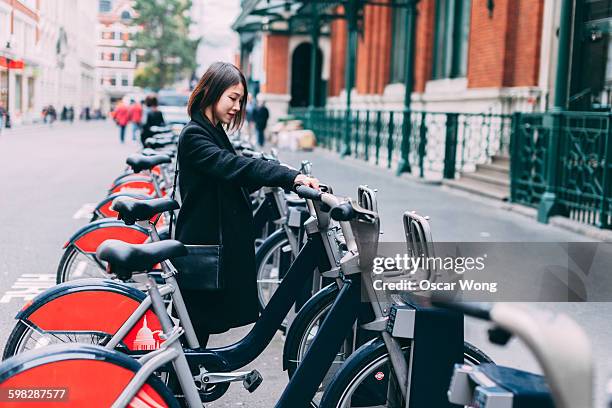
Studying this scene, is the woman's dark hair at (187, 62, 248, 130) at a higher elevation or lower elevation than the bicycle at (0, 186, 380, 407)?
higher

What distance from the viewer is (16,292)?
22.8ft

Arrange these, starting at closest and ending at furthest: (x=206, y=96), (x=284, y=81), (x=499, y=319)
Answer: (x=499, y=319)
(x=206, y=96)
(x=284, y=81)

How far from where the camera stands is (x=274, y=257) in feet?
18.8

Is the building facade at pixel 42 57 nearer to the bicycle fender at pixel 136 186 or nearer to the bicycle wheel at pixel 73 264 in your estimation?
the bicycle fender at pixel 136 186

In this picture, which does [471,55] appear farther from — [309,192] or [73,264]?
[309,192]

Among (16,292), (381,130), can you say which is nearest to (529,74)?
(381,130)

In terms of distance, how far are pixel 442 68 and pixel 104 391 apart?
61.1 ft

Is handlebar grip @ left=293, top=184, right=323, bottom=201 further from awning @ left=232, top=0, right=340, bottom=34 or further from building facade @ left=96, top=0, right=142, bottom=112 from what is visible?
building facade @ left=96, top=0, right=142, bottom=112

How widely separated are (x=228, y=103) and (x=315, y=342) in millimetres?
1219

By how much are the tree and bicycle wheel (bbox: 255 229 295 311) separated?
3933 inches

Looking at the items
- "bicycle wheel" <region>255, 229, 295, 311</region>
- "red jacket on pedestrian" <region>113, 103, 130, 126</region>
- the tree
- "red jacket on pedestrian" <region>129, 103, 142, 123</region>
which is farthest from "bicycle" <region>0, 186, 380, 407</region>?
the tree

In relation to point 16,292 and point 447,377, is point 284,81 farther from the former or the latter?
point 447,377

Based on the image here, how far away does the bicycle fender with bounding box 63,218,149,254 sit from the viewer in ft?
17.8

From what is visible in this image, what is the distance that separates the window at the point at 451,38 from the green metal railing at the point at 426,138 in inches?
49.5
